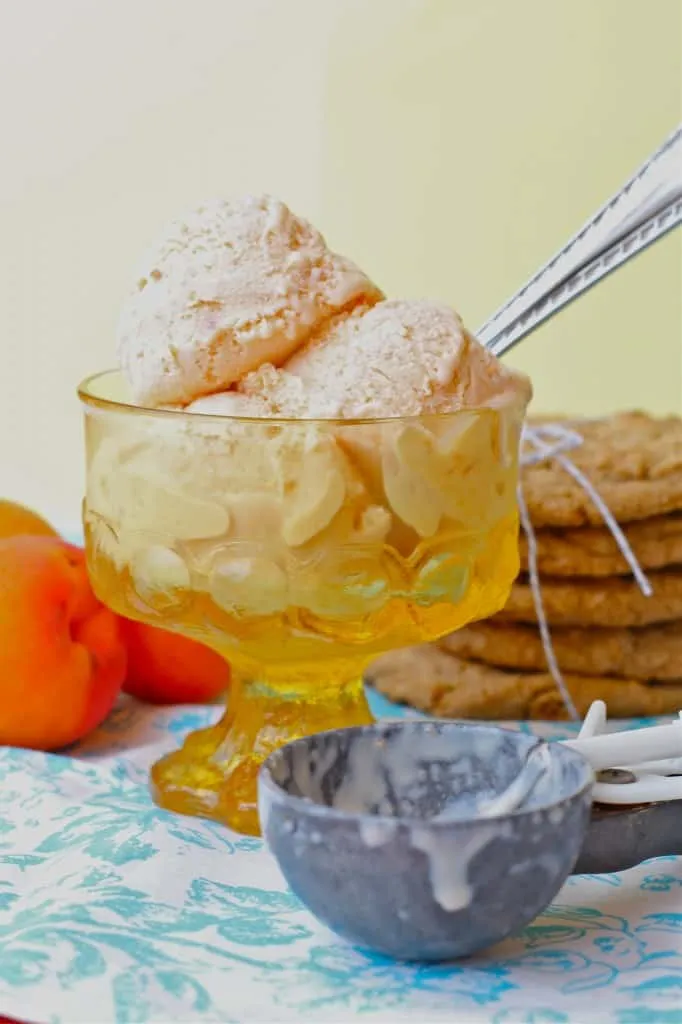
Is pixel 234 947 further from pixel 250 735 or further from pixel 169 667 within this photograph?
pixel 169 667

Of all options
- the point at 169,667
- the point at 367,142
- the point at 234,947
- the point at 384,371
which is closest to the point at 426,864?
the point at 234,947

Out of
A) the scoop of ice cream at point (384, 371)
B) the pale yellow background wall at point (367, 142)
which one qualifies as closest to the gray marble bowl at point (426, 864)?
the scoop of ice cream at point (384, 371)

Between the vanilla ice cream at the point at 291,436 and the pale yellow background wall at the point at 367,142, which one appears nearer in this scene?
the vanilla ice cream at the point at 291,436

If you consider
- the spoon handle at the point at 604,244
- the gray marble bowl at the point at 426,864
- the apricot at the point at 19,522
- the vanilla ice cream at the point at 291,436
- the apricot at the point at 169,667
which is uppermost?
the spoon handle at the point at 604,244

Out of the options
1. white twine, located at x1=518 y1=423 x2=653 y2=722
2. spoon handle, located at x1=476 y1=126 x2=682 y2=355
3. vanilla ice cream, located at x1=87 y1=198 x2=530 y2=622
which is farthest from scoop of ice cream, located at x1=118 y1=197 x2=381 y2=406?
white twine, located at x1=518 y1=423 x2=653 y2=722

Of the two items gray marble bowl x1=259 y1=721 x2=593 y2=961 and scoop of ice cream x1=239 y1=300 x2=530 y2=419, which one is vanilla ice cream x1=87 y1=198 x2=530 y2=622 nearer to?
scoop of ice cream x1=239 y1=300 x2=530 y2=419

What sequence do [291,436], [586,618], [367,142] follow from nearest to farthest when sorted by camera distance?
1. [291,436]
2. [586,618]
3. [367,142]

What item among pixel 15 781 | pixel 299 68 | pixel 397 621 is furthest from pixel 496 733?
pixel 299 68

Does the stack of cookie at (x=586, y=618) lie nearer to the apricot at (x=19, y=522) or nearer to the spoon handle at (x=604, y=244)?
the spoon handle at (x=604, y=244)
